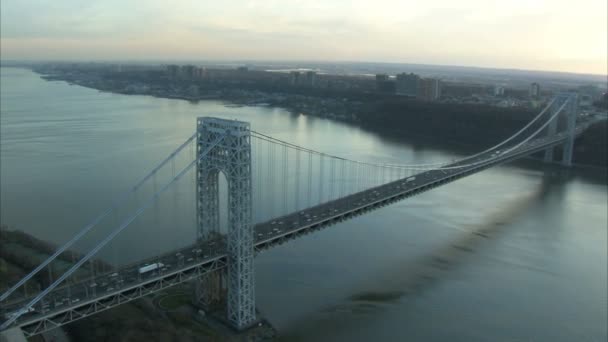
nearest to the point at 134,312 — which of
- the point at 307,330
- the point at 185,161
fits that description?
the point at 307,330

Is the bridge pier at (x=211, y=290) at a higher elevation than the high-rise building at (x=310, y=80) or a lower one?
lower

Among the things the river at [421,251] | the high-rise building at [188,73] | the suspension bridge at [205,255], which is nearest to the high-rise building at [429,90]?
the river at [421,251]

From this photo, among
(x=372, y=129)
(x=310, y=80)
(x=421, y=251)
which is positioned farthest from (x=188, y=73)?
(x=421, y=251)

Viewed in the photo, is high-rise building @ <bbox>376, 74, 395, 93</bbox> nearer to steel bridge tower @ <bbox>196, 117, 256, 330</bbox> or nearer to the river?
the river

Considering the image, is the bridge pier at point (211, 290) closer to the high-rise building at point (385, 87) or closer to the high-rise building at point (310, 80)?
the high-rise building at point (385, 87)

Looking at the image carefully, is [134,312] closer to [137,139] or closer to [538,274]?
[538,274]

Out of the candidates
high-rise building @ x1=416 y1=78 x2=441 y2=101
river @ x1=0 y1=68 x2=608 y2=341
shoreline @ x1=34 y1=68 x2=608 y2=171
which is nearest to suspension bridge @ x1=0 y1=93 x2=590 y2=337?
river @ x1=0 y1=68 x2=608 y2=341
